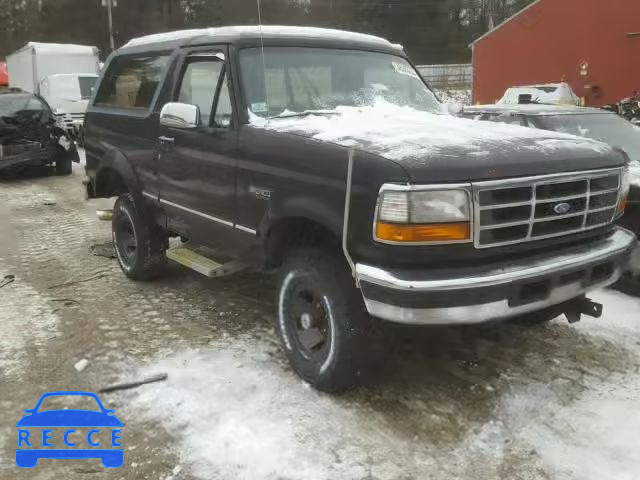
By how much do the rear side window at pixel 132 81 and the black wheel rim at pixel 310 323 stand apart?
233cm

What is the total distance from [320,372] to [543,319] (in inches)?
53.3

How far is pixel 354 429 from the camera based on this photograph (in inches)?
130

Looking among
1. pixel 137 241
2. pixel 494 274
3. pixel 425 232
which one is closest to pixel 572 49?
pixel 137 241

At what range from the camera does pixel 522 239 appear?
3197 mm

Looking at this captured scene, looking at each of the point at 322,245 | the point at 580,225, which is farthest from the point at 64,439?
the point at 580,225

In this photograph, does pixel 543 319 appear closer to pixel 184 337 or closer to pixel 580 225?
pixel 580 225

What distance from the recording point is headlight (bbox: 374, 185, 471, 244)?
295 centimetres

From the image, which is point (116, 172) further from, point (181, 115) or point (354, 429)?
point (354, 429)

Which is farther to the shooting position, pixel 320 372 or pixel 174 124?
pixel 174 124

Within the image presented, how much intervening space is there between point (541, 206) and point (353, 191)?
1.00 meters

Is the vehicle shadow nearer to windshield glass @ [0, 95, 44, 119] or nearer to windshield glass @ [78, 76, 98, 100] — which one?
windshield glass @ [0, 95, 44, 119]

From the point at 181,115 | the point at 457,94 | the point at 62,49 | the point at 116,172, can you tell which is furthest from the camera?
the point at 457,94

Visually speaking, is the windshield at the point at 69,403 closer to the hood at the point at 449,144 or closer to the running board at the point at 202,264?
the running board at the point at 202,264

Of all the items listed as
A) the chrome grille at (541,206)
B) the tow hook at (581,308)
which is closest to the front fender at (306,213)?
the chrome grille at (541,206)
